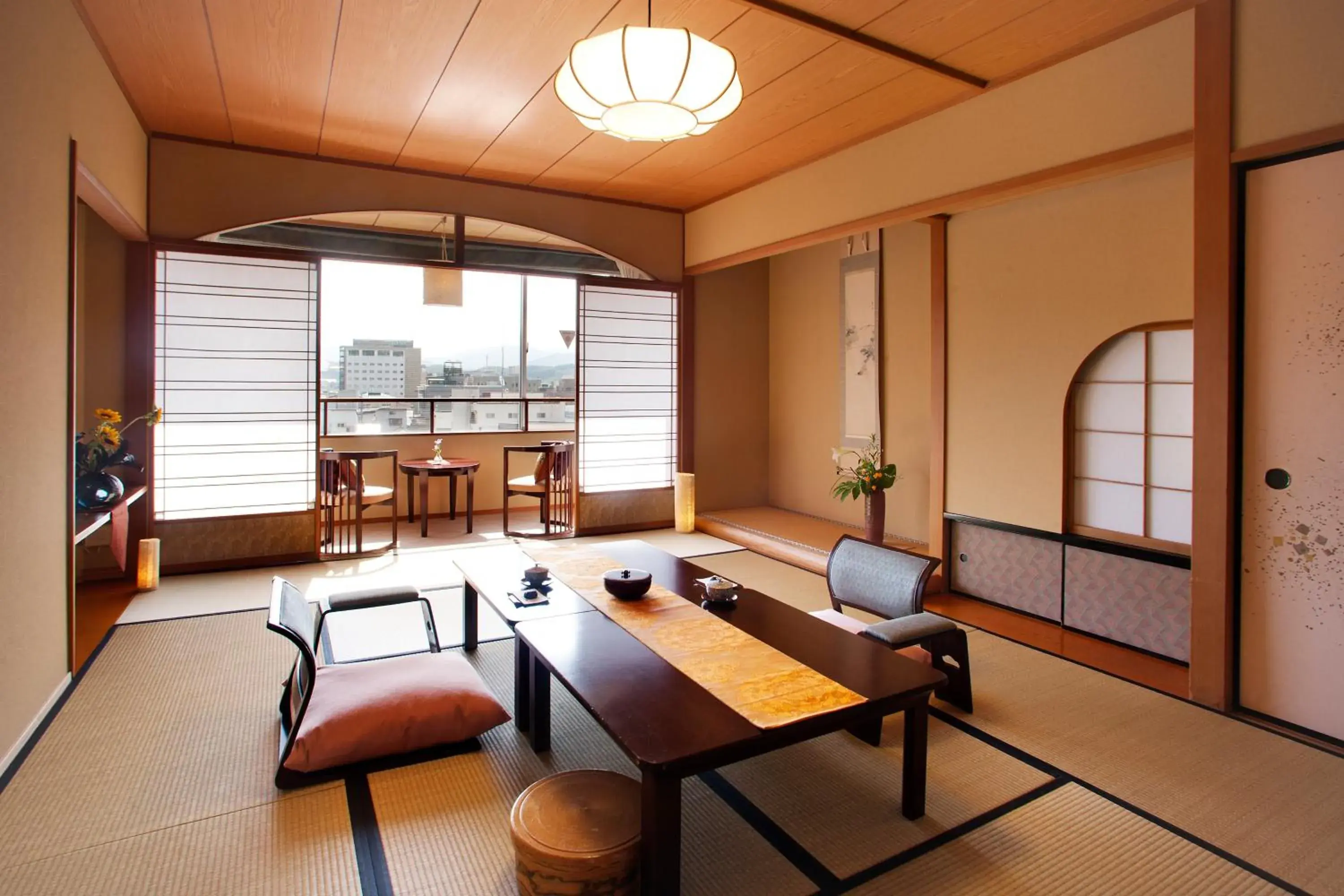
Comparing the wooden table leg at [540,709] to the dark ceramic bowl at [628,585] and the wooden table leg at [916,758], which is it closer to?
the dark ceramic bowl at [628,585]

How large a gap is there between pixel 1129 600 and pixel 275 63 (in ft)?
15.8

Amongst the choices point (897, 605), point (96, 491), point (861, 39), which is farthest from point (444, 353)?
point (897, 605)

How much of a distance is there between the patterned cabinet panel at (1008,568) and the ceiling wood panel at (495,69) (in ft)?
10.9

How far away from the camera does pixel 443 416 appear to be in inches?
287

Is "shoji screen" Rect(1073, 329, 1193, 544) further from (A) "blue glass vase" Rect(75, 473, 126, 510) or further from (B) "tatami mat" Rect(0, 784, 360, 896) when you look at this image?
(A) "blue glass vase" Rect(75, 473, 126, 510)

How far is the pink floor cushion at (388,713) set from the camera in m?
2.27

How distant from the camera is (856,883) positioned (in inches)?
72.1

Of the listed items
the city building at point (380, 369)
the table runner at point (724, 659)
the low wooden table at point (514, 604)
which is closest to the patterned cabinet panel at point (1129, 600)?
the table runner at point (724, 659)

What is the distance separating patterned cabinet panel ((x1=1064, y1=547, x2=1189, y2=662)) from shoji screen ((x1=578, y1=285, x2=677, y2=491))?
11.6ft

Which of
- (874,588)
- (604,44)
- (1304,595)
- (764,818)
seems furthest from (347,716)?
(1304,595)

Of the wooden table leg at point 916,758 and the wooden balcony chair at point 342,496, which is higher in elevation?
the wooden balcony chair at point 342,496

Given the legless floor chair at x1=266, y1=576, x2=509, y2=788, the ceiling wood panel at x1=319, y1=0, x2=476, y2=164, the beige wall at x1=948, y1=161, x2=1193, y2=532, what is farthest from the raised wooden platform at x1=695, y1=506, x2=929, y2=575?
the ceiling wood panel at x1=319, y1=0, x2=476, y2=164

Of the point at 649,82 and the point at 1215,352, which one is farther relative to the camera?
the point at 1215,352

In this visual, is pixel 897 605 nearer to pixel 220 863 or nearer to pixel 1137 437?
pixel 1137 437
